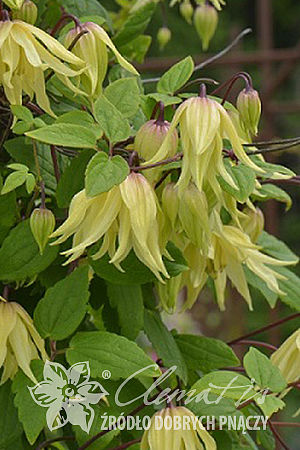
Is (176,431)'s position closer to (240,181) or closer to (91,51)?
(240,181)

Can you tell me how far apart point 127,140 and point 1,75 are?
113 millimetres

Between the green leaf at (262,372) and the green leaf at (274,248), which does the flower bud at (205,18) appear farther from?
the green leaf at (262,372)

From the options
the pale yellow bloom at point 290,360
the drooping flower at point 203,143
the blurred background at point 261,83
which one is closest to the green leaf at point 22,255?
the drooping flower at point 203,143

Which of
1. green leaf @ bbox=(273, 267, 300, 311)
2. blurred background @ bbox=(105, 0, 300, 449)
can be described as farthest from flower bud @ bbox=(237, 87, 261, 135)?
blurred background @ bbox=(105, 0, 300, 449)

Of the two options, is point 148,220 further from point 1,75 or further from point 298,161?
point 298,161

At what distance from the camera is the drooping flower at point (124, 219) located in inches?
23.2

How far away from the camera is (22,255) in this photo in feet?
2.18

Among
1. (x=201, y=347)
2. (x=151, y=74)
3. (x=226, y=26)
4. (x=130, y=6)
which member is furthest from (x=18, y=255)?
(x=226, y=26)

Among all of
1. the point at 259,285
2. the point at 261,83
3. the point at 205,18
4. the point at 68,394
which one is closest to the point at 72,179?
the point at 68,394

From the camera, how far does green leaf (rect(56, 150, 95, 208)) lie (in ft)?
2.18

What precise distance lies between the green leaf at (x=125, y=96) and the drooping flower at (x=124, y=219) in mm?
75

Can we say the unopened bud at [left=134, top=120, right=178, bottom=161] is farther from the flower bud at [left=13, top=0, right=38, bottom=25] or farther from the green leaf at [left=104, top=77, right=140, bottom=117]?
the flower bud at [left=13, top=0, right=38, bottom=25]

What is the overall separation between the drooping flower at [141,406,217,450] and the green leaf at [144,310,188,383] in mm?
107

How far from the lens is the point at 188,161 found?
59 cm
